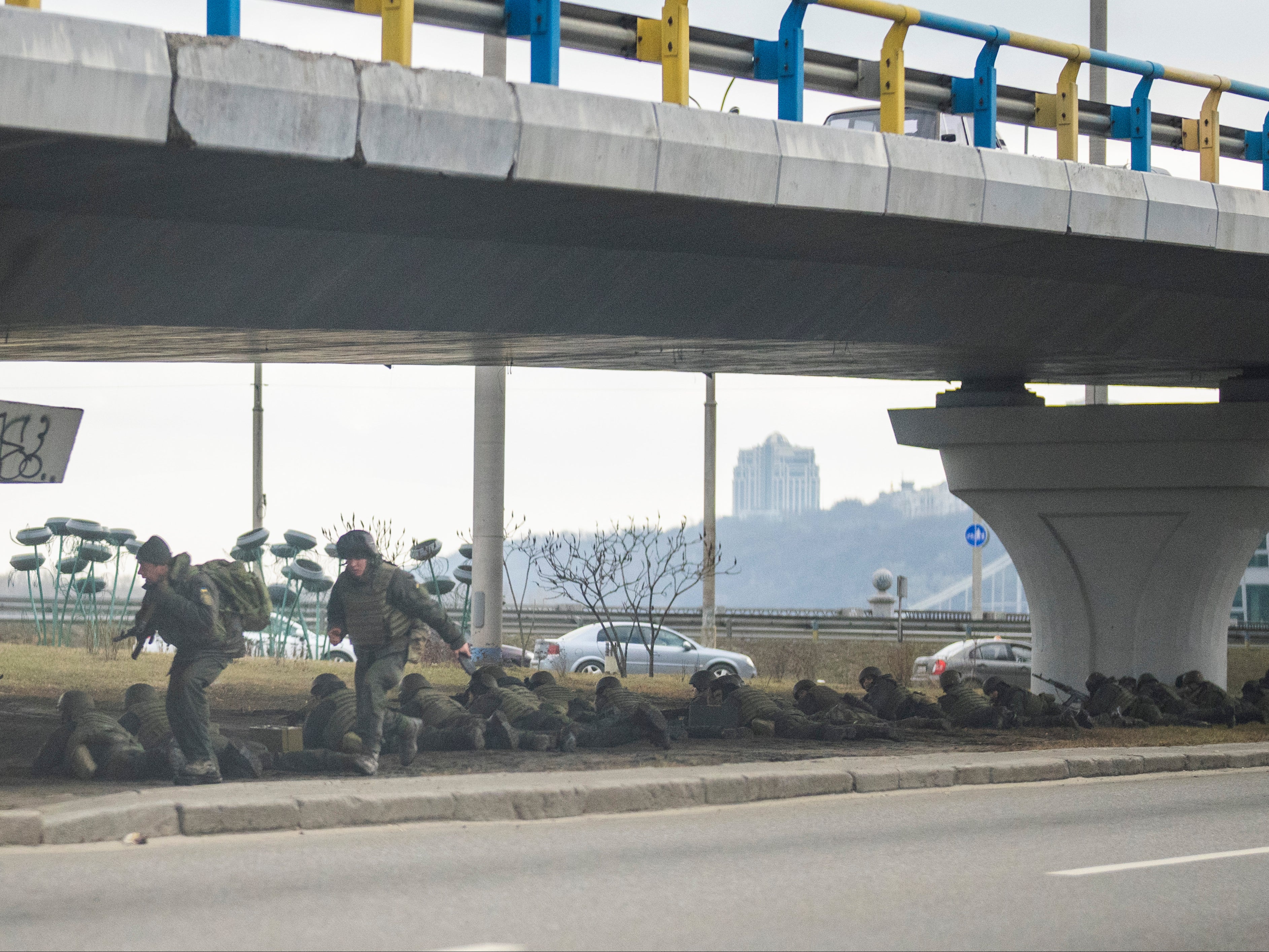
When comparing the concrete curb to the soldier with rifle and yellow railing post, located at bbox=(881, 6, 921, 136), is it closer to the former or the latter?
the soldier with rifle

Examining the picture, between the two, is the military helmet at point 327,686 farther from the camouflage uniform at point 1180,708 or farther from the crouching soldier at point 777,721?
the camouflage uniform at point 1180,708

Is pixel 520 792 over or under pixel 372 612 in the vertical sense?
under

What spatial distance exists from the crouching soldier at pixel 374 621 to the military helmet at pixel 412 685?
3096mm

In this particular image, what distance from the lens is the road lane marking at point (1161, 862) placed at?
7.92 meters

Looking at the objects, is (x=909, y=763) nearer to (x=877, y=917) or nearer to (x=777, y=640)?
(x=877, y=917)

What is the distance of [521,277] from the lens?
12.8 meters

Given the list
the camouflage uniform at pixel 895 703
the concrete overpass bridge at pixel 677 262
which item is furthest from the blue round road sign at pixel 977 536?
the camouflage uniform at pixel 895 703

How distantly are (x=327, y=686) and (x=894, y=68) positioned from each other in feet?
22.1

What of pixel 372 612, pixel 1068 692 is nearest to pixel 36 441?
pixel 372 612

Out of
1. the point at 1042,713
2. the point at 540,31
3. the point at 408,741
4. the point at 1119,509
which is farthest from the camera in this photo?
the point at 1119,509

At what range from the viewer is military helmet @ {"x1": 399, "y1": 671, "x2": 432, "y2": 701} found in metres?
14.0

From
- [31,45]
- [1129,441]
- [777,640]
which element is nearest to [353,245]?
[31,45]

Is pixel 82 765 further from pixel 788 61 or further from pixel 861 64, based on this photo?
pixel 861 64

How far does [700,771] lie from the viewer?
11.1 m
